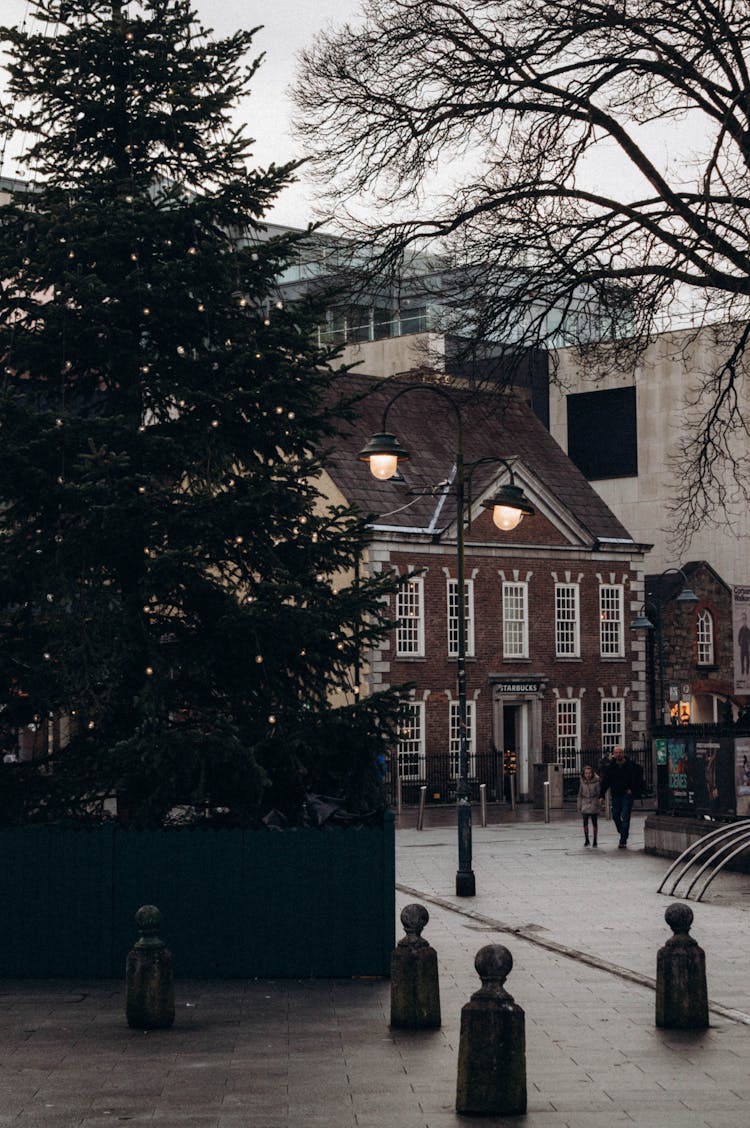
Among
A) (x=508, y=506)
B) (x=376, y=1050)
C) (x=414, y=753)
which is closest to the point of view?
(x=376, y=1050)

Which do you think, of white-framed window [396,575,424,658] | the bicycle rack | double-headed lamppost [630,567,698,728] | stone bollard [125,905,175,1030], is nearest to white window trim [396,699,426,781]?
white-framed window [396,575,424,658]

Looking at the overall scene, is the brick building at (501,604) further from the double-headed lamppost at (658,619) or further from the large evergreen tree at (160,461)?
the large evergreen tree at (160,461)

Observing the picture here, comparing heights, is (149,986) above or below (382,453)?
below

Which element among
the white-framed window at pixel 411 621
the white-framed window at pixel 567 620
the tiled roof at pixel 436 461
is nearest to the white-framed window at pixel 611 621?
the white-framed window at pixel 567 620

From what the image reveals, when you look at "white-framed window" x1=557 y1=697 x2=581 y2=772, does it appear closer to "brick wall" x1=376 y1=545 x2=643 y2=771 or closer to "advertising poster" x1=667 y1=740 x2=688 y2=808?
"brick wall" x1=376 y1=545 x2=643 y2=771

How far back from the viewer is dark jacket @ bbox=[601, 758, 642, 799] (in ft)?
100

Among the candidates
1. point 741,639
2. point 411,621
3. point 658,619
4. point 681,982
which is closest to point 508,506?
point 681,982

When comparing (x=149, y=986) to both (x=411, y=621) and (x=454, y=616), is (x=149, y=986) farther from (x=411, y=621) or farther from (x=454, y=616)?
(x=454, y=616)

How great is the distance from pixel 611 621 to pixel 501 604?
4.87 m

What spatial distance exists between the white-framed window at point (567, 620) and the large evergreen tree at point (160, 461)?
33.8 m

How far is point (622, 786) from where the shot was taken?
30719 mm

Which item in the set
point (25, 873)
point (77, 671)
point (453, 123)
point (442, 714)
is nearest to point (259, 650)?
point (77, 671)

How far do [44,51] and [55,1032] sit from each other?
32.9 ft

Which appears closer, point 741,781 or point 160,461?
point 160,461
